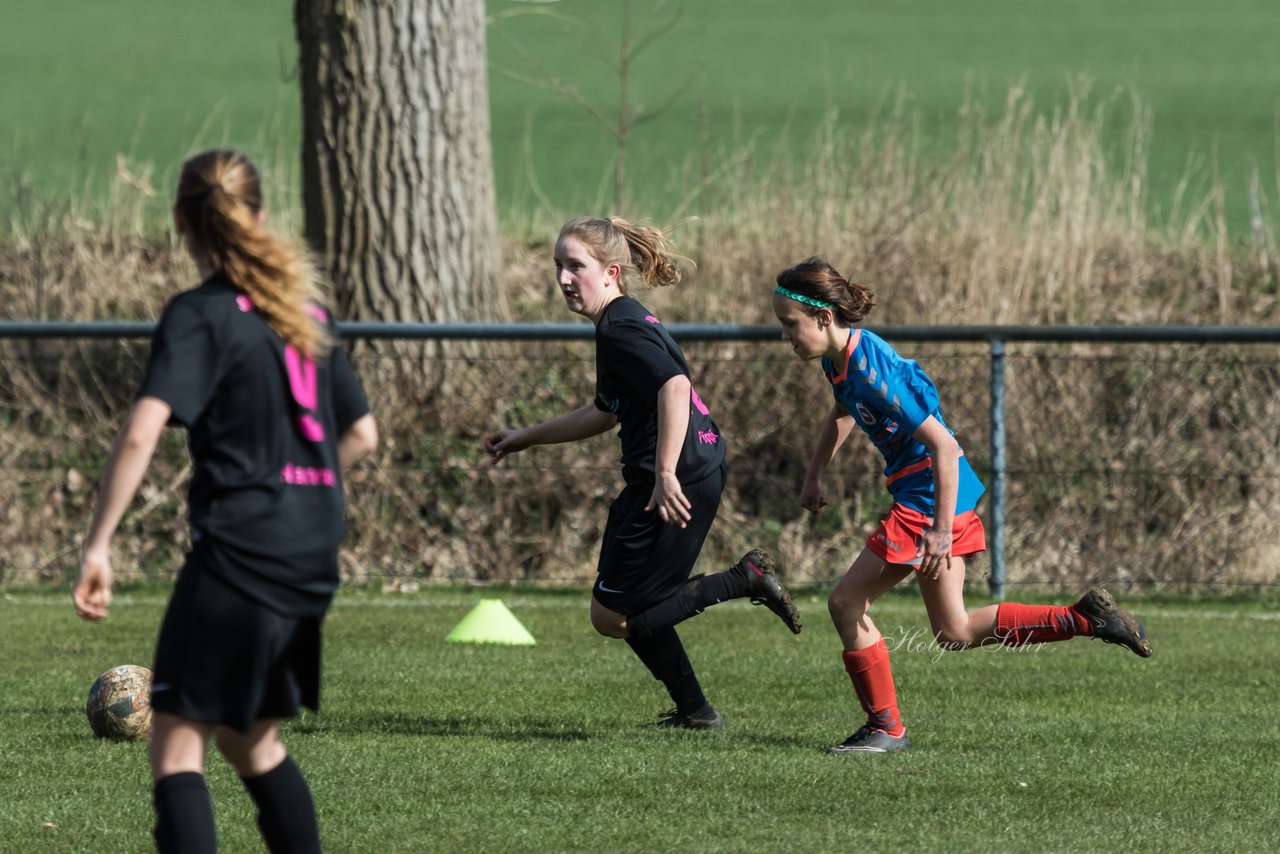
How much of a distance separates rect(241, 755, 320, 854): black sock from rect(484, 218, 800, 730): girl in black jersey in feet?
7.27

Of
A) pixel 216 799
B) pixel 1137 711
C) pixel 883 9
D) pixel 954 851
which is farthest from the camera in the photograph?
pixel 883 9

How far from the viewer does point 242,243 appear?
3.54m

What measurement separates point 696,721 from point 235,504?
117 inches

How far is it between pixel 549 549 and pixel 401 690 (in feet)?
11.2

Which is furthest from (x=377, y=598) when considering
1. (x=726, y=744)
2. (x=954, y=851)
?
(x=954, y=851)

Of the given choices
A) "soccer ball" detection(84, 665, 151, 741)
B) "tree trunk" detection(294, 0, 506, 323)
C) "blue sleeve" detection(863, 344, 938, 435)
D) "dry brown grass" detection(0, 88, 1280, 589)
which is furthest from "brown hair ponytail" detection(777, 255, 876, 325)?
"tree trunk" detection(294, 0, 506, 323)

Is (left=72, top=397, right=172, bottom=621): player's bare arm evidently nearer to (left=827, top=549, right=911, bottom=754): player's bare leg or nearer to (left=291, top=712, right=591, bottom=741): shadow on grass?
(left=291, top=712, right=591, bottom=741): shadow on grass

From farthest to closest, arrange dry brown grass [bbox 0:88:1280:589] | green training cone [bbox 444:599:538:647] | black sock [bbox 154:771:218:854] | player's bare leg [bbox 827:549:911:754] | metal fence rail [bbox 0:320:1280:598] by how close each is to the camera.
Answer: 1. dry brown grass [bbox 0:88:1280:589]
2. metal fence rail [bbox 0:320:1280:598]
3. green training cone [bbox 444:599:538:647]
4. player's bare leg [bbox 827:549:911:754]
5. black sock [bbox 154:771:218:854]

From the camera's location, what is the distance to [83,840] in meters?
4.58

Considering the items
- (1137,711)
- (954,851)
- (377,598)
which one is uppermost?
(954,851)

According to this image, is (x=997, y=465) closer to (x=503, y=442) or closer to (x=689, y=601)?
(x=689, y=601)

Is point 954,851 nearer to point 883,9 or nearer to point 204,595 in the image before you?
point 204,595

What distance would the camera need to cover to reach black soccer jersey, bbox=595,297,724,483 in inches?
225

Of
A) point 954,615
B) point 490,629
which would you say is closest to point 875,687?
point 954,615
